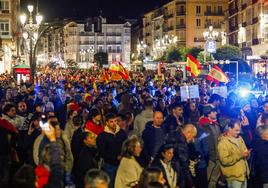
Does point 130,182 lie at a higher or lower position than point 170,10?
lower

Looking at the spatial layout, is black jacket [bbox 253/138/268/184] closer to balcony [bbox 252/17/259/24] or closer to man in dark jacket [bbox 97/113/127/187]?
man in dark jacket [bbox 97/113/127/187]

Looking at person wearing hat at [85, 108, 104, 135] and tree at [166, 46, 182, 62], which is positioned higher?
tree at [166, 46, 182, 62]

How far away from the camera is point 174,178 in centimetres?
754

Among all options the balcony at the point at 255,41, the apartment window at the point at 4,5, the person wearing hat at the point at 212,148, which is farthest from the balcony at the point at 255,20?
the person wearing hat at the point at 212,148

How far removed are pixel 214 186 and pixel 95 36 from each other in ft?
530

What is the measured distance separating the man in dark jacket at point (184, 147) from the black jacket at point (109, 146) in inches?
33.4

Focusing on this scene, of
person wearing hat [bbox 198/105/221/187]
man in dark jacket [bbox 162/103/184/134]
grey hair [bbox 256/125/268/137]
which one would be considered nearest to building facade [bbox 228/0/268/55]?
man in dark jacket [bbox 162/103/184/134]

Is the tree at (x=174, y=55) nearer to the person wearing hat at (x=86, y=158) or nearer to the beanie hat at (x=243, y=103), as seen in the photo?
the beanie hat at (x=243, y=103)

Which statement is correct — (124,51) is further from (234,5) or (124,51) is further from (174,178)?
(174,178)

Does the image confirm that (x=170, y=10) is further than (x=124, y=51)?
No

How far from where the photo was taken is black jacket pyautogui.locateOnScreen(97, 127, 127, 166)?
870 centimetres

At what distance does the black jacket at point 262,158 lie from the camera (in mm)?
8664

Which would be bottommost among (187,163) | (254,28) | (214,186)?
(214,186)

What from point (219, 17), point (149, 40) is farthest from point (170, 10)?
point (149, 40)
